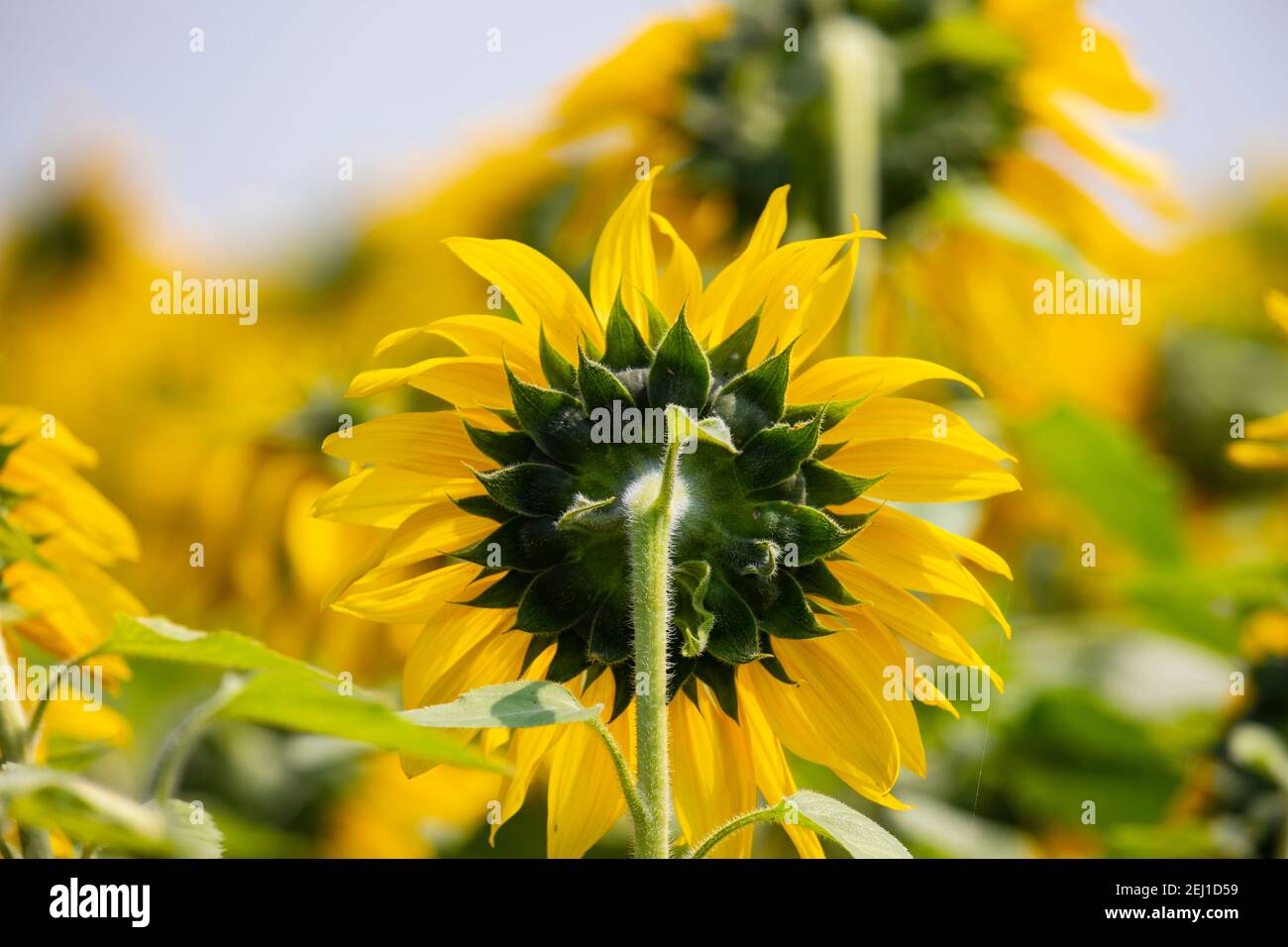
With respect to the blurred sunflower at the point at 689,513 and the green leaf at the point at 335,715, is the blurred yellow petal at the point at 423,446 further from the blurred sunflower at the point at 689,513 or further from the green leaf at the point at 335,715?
the green leaf at the point at 335,715

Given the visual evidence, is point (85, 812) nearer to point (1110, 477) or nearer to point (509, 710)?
point (509, 710)

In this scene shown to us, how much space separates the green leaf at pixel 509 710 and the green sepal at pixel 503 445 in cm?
17

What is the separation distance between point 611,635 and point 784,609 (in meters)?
0.09

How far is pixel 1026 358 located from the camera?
1753 mm

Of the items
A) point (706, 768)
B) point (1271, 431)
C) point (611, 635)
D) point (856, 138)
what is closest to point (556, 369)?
point (611, 635)

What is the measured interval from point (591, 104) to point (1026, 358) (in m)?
0.61

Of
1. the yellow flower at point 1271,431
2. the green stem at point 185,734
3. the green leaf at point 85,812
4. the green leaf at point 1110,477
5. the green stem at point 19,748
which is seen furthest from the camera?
the green leaf at point 1110,477

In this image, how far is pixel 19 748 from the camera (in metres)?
0.72

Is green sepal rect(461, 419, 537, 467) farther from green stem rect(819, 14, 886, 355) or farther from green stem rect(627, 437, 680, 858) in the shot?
green stem rect(819, 14, 886, 355)

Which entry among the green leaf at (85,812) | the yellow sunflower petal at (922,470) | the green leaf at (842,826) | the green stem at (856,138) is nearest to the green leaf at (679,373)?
the yellow sunflower petal at (922,470)

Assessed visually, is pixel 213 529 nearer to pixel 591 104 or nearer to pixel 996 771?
pixel 591 104

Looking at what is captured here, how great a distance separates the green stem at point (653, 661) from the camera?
65 centimetres

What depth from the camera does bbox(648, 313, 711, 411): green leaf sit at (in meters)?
0.74
